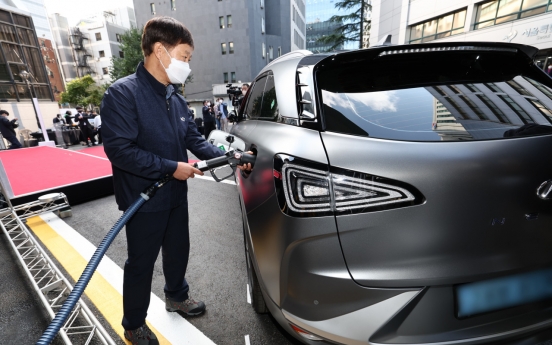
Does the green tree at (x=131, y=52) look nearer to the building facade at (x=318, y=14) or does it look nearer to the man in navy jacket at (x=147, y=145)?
the man in navy jacket at (x=147, y=145)

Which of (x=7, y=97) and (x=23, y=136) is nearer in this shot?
(x=23, y=136)

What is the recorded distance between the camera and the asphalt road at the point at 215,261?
1.80 meters

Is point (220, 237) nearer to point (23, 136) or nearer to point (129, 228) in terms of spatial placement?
point (129, 228)

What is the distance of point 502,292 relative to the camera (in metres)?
1.00

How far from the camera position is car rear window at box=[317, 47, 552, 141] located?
107 centimetres

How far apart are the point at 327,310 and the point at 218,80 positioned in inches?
1391

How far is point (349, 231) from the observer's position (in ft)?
3.16

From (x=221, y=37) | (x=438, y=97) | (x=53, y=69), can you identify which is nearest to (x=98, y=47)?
(x=53, y=69)

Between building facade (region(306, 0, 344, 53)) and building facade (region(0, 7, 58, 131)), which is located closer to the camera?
building facade (region(0, 7, 58, 131))

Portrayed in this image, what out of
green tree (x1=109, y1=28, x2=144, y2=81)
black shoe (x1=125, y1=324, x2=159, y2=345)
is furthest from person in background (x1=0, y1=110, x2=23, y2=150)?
green tree (x1=109, y1=28, x2=144, y2=81)

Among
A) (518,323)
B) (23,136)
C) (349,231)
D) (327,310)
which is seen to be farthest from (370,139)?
(23,136)

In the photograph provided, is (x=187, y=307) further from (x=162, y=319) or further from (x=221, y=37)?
(x=221, y=37)

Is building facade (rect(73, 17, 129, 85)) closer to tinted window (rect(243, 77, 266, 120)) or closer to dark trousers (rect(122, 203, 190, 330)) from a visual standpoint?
tinted window (rect(243, 77, 266, 120))

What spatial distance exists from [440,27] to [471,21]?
2.10 m
